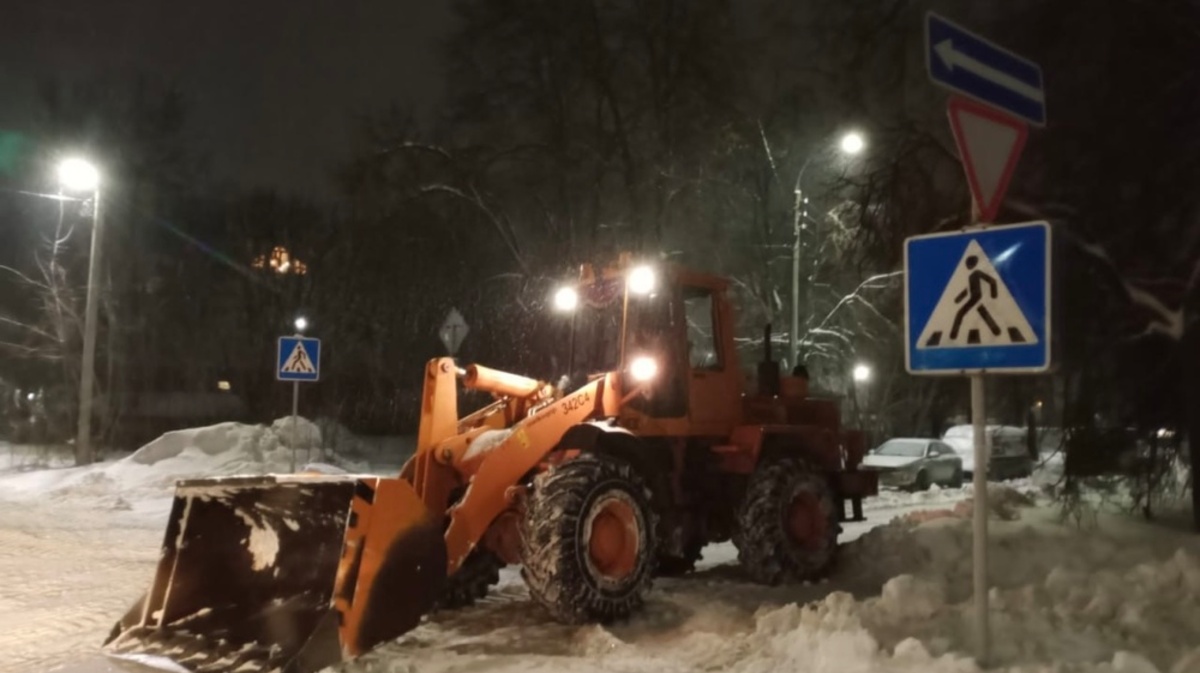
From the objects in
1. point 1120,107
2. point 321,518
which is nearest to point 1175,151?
point 1120,107

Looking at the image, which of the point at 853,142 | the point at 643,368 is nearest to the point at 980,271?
the point at 643,368

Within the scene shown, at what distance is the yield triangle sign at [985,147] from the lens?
5746 mm

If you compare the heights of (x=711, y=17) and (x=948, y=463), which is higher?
(x=711, y=17)

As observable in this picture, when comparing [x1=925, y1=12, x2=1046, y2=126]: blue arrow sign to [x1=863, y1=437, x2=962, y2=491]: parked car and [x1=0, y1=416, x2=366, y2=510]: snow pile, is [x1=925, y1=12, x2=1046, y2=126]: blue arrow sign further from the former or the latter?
[x1=863, y1=437, x2=962, y2=491]: parked car

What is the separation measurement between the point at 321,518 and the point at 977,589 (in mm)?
4653

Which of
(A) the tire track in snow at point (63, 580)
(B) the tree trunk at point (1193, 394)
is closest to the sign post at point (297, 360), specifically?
(A) the tire track in snow at point (63, 580)

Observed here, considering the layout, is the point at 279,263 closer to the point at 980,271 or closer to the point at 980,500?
the point at 980,271

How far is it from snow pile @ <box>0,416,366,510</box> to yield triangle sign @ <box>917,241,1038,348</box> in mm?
15907

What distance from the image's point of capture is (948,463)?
25719 mm

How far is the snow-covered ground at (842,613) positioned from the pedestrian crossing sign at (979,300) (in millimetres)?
1710

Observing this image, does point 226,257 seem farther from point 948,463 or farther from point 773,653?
point 773,653

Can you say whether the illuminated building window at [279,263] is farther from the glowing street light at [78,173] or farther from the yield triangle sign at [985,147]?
the yield triangle sign at [985,147]

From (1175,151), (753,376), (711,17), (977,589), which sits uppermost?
(711,17)

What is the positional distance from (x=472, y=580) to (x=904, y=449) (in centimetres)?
1804
